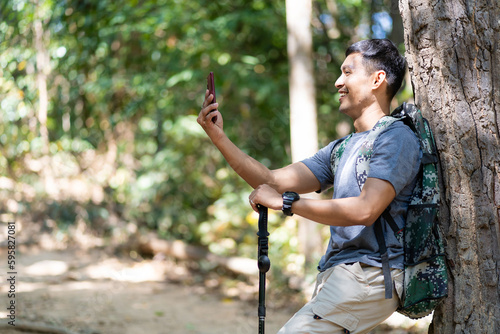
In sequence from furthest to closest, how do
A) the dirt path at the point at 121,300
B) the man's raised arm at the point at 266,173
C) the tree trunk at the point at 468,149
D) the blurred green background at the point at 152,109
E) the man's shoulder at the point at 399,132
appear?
the blurred green background at the point at 152,109, the dirt path at the point at 121,300, the man's raised arm at the point at 266,173, the tree trunk at the point at 468,149, the man's shoulder at the point at 399,132

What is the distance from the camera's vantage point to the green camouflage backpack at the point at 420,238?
7.72ft

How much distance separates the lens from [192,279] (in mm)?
8203

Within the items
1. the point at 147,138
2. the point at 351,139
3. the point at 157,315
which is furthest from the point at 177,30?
the point at 351,139

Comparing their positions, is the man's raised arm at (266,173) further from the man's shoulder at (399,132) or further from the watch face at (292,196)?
the man's shoulder at (399,132)

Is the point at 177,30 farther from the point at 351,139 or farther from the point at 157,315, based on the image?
the point at 351,139

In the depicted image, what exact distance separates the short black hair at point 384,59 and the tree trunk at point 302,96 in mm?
4223

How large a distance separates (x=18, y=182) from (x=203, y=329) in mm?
7415

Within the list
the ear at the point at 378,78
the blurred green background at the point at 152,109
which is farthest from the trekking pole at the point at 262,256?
the blurred green background at the point at 152,109

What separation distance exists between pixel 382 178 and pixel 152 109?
843 centimetres

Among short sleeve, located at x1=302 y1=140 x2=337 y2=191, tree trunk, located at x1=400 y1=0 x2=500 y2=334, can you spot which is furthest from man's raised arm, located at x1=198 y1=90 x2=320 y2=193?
tree trunk, located at x1=400 y1=0 x2=500 y2=334

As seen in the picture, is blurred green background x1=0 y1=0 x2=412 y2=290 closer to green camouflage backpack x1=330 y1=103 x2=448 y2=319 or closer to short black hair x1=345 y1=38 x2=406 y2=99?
short black hair x1=345 y1=38 x2=406 y2=99

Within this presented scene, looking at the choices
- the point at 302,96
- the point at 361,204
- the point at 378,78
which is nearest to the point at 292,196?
the point at 361,204

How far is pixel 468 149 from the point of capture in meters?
2.51

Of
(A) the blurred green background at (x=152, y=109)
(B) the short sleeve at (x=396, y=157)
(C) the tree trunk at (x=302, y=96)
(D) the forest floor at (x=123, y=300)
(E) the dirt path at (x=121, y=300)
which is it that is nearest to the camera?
(B) the short sleeve at (x=396, y=157)
